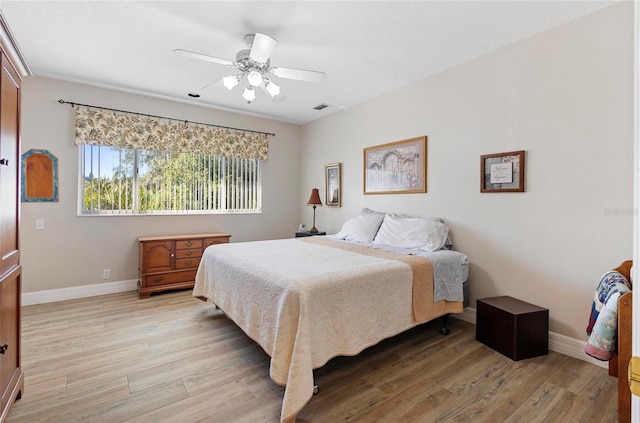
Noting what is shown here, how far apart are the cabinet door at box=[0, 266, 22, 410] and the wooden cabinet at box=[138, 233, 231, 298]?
1949mm

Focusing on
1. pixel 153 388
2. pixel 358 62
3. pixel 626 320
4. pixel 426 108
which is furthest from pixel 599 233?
pixel 153 388

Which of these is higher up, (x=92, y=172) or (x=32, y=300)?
(x=92, y=172)

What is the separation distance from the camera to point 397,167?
12.7 feet

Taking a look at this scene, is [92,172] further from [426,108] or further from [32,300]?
[426,108]

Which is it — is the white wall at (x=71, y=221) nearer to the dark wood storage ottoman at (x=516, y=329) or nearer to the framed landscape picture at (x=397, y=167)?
the framed landscape picture at (x=397, y=167)

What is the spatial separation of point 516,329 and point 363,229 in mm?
1848

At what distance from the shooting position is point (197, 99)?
435 centimetres

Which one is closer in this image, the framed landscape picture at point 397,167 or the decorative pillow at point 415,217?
the decorative pillow at point 415,217

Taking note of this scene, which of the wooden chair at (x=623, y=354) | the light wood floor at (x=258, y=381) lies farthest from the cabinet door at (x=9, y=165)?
the wooden chair at (x=623, y=354)

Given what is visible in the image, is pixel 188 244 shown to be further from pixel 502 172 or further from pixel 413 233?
pixel 502 172

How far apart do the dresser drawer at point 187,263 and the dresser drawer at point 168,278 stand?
0.22 feet

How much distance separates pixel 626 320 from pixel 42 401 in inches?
131

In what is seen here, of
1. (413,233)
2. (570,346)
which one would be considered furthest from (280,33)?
(570,346)

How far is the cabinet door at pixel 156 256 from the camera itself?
151 inches
